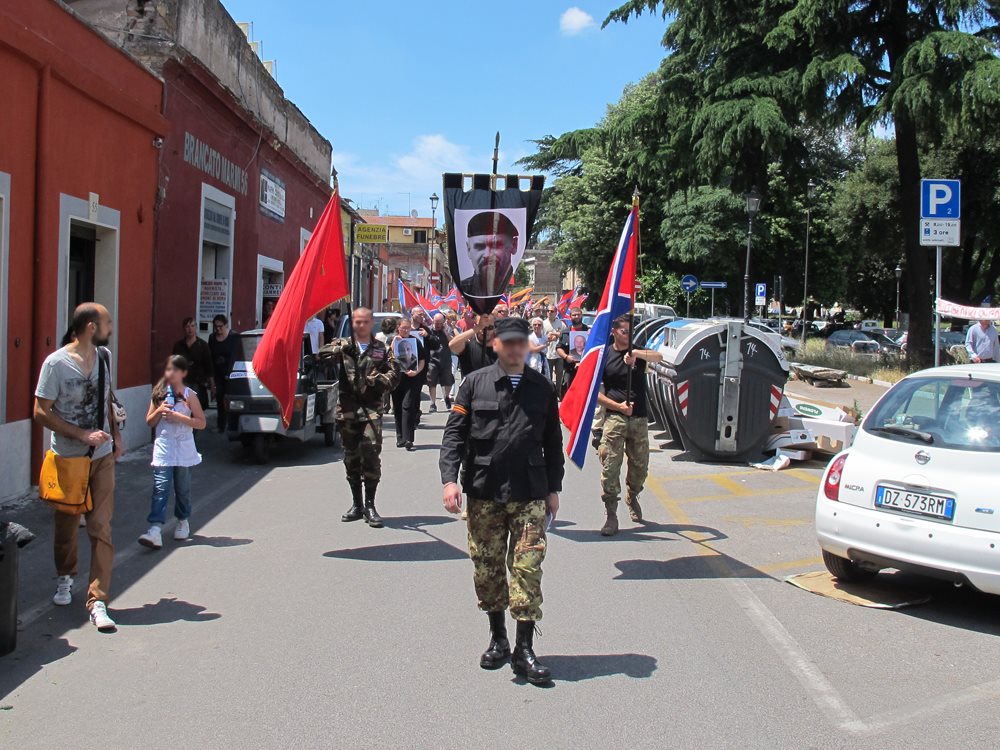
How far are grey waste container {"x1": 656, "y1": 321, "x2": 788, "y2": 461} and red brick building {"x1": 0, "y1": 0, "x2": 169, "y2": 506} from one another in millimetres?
7087

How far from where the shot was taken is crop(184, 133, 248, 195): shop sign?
14.4 meters

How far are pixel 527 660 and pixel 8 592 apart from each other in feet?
9.03

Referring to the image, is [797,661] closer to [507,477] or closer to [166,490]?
[507,477]

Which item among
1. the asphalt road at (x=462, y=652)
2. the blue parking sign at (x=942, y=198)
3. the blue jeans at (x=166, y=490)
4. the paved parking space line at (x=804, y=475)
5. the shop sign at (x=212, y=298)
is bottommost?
the asphalt road at (x=462, y=652)

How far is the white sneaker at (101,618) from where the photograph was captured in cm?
529

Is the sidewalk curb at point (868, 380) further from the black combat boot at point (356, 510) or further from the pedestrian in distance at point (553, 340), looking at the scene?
the black combat boot at point (356, 510)

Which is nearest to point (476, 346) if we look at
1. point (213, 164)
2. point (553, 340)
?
point (553, 340)

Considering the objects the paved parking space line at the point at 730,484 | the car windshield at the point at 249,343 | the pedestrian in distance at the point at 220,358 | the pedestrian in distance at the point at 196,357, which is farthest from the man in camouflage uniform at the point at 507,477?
the pedestrian in distance at the point at 220,358

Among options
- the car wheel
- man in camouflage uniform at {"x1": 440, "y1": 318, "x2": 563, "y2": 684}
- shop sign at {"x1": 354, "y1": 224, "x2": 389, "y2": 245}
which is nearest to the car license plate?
the car wheel

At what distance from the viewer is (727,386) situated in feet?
37.3

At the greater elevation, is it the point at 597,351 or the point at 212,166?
the point at 212,166

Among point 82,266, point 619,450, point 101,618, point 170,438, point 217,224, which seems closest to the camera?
point 101,618

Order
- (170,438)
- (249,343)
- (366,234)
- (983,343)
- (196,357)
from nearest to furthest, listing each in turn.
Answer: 1. (170,438)
2. (249,343)
3. (196,357)
4. (983,343)
5. (366,234)

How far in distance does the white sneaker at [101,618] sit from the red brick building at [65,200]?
3.80m
